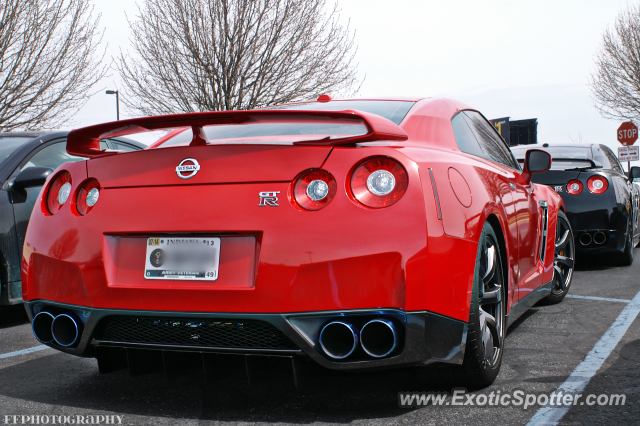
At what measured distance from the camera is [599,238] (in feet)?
22.7

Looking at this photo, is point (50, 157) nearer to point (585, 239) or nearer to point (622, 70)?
point (585, 239)

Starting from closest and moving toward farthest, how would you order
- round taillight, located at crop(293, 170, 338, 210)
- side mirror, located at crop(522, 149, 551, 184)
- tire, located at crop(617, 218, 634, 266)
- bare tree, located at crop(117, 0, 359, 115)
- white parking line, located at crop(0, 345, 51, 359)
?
round taillight, located at crop(293, 170, 338, 210), white parking line, located at crop(0, 345, 51, 359), side mirror, located at crop(522, 149, 551, 184), tire, located at crop(617, 218, 634, 266), bare tree, located at crop(117, 0, 359, 115)

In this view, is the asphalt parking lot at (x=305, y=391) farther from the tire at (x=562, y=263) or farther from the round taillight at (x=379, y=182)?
the tire at (x=562, y=263)

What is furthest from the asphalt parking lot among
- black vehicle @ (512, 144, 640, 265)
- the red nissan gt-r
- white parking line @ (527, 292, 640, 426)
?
black vehicle @ (512, 144, 640, 265)

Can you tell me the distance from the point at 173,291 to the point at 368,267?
2.33 feet

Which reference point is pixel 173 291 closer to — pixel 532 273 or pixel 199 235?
pixel 199 235

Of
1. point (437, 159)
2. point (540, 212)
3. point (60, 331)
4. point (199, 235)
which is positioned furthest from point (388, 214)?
point (540, 212)

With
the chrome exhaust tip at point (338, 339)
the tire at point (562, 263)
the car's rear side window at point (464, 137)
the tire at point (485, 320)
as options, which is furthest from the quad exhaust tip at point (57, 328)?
the tire at point (562, 263)

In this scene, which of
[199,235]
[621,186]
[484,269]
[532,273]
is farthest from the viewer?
[621,186]

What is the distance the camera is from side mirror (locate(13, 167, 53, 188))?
4500 millimetres

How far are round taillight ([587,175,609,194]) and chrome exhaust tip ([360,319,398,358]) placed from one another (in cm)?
523

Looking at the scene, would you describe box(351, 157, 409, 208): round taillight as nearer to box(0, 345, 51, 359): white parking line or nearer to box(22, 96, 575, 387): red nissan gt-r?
box(22, 96, 575, 387): red nissan gt-r

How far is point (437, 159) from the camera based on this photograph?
2.64 metres

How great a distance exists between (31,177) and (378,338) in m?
3.11
